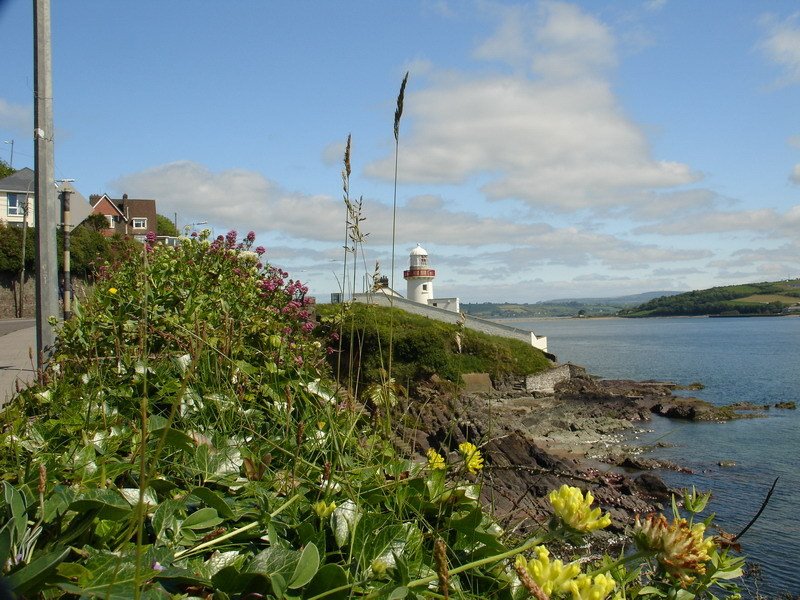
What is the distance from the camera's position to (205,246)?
723cm

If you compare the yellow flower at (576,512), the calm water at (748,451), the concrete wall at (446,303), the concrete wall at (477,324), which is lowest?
the calm water at (748,451)

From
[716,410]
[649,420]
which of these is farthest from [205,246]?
[716,410]

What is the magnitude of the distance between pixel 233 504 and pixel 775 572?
13.9 metres

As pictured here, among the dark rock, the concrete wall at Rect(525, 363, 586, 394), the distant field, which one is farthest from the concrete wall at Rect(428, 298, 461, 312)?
the distant field

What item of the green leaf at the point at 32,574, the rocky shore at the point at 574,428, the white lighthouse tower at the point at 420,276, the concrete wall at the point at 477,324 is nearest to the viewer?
the green leaf at the point at 32,574

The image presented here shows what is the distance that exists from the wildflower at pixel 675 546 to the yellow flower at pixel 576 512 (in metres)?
0.10

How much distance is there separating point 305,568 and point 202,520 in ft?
1.39

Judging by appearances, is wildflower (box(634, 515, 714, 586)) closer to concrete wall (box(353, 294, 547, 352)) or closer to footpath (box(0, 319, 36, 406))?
footpath (box(0, 319, 36, 406))

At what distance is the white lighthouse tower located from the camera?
192ft

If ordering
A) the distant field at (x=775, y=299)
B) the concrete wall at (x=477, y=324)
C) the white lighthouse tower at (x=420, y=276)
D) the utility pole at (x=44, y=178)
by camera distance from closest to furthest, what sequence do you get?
1. the utility pole at (x=44, y=178)
2. the concrete wall at (x=477, y=324)
3. the white lighthouse tower at (x=420, y=276)
4. the distant field at (x=775, y=299)

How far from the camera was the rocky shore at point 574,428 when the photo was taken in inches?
617

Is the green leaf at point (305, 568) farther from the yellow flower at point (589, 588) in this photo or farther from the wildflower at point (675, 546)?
the wildflower at point (675, 546)

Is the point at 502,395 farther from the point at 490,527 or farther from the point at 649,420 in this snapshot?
the point at 490,527

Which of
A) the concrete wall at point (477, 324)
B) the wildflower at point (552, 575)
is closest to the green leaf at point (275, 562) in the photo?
the wildflower at point (552, 575)
